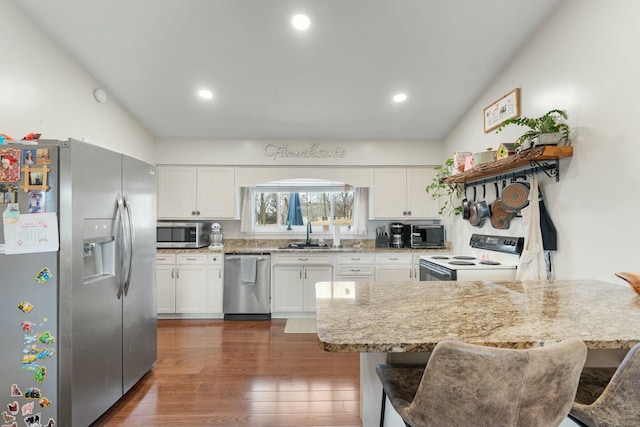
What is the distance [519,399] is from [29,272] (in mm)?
2207

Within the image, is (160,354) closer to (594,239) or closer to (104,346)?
(104,346)

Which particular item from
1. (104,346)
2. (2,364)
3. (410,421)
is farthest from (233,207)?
(410,421)

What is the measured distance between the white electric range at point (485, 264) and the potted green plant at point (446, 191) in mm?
702

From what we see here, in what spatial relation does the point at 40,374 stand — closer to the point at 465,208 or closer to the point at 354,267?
the point at 354,267

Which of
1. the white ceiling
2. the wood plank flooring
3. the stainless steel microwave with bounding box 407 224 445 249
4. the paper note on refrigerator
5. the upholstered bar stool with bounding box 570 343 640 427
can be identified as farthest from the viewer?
the stainless steel microwave with bounding box 407 224 445 249

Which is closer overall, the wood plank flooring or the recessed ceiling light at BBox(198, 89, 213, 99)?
the wood plank flooring

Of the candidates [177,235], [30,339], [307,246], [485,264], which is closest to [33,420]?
[30,339]

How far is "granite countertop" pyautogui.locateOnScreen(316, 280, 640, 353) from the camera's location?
33.1 inches

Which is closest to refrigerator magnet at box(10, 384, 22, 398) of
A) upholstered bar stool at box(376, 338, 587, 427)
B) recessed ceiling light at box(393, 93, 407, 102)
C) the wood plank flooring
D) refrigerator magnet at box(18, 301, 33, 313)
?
refrigerator magnet at box(18, 301, 33, 313)

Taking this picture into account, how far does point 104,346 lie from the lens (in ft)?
6.21

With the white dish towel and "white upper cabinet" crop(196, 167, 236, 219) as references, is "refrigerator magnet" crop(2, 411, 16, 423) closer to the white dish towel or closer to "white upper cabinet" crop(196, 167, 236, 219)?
the white dish towel

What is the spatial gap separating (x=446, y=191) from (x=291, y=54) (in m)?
2.57

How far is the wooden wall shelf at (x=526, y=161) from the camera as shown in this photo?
6.57 ft

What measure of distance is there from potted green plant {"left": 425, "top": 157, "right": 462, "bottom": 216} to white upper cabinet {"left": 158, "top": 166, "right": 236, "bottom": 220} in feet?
8.81
